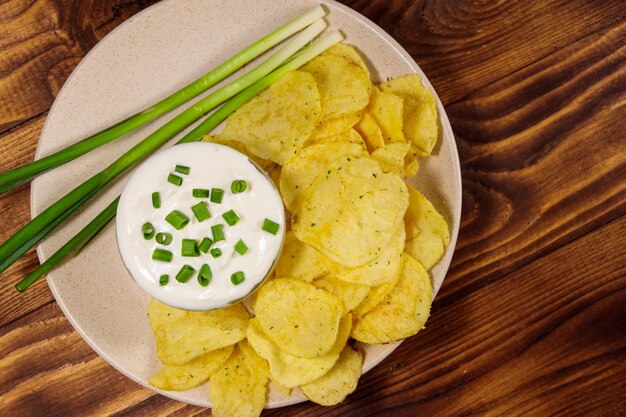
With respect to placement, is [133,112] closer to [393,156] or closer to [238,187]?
[238,187]

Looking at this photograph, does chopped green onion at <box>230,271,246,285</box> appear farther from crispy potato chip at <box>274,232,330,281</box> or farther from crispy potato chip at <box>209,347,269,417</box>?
crispy potato chip at <box>209,347,269,417</box>

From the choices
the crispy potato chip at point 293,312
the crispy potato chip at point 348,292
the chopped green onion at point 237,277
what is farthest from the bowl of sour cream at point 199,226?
the crispy potato chip at point 348,292

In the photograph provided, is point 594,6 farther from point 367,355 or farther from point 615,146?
point 367,355

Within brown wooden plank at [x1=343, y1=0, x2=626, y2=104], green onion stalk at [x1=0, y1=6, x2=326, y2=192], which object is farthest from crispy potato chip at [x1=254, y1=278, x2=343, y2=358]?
brown wooden plank at [x1=343, y1=0, x2=626, y2=104]

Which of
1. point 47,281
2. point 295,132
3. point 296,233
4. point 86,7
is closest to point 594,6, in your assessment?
point 295,132

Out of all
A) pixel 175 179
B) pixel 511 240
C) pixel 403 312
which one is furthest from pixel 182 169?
pixel 511 240
